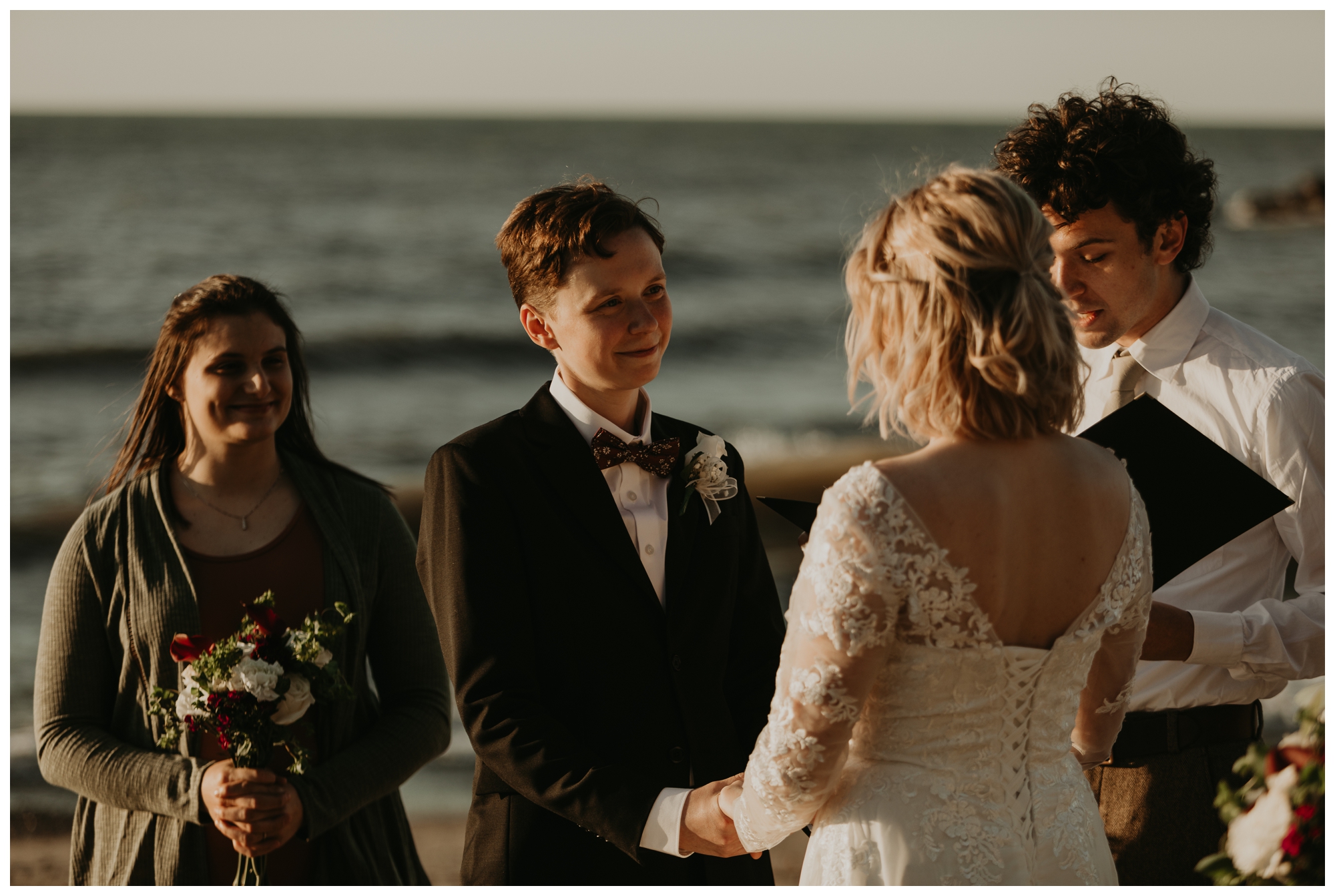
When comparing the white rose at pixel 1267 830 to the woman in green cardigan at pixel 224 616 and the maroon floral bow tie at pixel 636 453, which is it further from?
the woman in green cardigan at pixel 224 616

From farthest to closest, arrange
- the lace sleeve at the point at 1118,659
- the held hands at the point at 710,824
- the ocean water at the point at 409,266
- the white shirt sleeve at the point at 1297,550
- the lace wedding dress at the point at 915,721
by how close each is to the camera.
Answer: the ocean water at the point at 409,266 → the white shirt sleeve at the point at 1297,550 → the held hands at the point at 710,824 → the lace sleeve at the point at 1118,659 → the lace wedding dress at the point at 915,721

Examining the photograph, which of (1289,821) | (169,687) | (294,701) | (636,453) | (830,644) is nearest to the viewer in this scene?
(1289,821)

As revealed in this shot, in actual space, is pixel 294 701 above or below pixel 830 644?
below

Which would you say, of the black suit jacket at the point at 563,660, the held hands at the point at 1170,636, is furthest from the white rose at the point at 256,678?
the held hands at the point at 1170,636

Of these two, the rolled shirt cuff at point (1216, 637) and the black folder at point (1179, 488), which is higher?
the black folder at point (1179, 488)

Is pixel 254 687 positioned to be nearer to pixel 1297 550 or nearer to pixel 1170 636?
pixel 1170 636

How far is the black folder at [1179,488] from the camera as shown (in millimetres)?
2291

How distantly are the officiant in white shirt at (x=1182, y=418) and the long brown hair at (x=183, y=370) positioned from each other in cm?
197

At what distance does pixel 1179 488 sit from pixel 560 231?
4.78 feet

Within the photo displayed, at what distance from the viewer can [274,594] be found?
2.91 m

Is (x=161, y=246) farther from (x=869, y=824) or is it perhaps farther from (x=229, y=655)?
(x=869, y=824)

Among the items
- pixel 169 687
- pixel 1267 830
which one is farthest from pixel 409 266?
pixel 1267 830

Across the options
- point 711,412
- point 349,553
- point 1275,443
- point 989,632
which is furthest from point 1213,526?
point 711,412

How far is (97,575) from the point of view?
284cm
